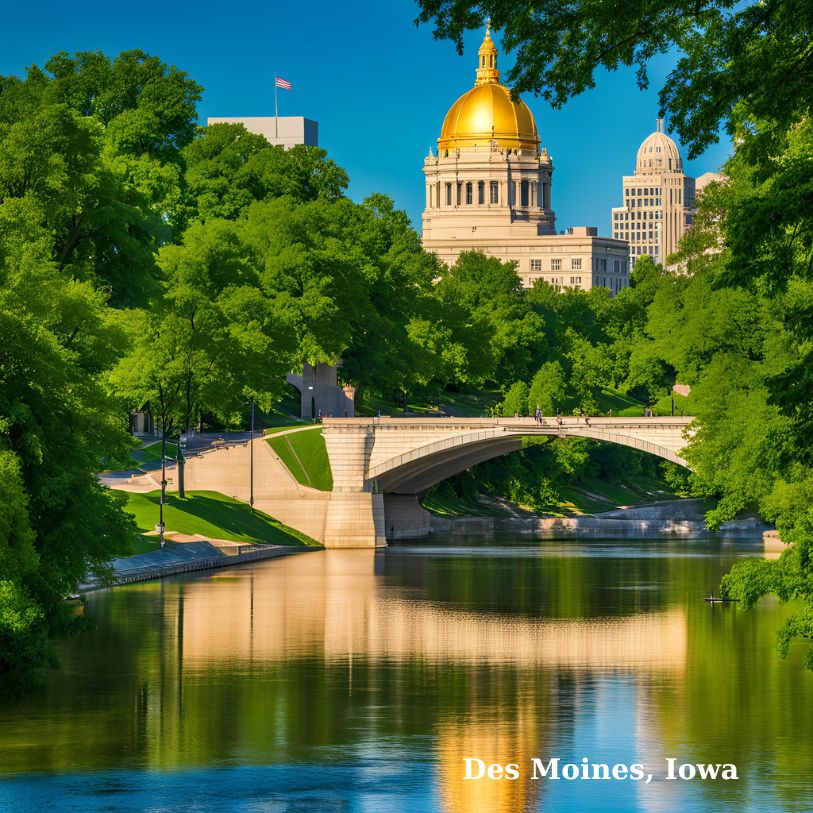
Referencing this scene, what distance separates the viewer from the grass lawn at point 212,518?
84812mm

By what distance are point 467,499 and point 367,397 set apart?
10.2m

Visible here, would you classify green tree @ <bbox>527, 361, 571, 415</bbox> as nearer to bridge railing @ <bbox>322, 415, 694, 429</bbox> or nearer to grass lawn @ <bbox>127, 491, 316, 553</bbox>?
bridge railing @ <bbox>322, 415, 694, 429</bbox>

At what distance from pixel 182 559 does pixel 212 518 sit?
12.2 metres

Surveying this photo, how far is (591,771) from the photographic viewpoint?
116 feet

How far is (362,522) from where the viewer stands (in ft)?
336

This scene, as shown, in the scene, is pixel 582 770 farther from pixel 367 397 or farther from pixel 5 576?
pixel 367 397

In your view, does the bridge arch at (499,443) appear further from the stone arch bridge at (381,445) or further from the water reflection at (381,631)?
the water reflection at (381,631)

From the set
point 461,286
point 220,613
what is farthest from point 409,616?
point 461,286

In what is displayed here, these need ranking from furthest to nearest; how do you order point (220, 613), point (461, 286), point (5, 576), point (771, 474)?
point (461, 286)
point (220, 613)
point (771, 474)
point (5, 576)

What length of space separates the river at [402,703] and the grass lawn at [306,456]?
92.1 ft

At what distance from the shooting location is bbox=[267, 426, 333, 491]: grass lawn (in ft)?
333

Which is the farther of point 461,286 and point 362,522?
point 461,286

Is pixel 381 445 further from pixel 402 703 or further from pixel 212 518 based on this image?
pixel 402 703

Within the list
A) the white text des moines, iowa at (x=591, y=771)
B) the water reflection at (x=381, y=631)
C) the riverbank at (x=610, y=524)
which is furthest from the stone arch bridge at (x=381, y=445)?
the white text des moines, iowa at (x=591, y=771)
